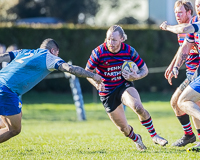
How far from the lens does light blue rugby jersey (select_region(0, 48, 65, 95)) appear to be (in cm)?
666

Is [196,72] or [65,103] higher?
[196,72]

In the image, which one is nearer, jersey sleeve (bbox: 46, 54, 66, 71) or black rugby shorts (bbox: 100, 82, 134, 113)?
jersey sleeve (bbox: 46, 54, 66, 71)

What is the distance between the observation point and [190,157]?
641cm

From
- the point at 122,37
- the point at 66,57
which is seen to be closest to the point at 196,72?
the point at 122,37

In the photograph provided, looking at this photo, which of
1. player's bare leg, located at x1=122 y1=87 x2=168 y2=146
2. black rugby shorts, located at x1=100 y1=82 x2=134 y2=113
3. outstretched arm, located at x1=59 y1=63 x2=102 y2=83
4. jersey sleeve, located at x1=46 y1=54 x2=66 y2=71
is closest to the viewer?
outstretched arm, located at x1=59 y1=63 x2=102 y2=83

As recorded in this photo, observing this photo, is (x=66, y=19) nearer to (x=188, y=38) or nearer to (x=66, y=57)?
(x=66, y=57)

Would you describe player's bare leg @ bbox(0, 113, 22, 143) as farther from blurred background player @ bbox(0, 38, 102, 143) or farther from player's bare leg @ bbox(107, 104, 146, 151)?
player's bare leg @ bbox(107, 104, 146, 151)

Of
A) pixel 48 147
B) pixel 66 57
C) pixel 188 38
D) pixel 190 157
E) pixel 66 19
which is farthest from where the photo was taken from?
pixel 66 19

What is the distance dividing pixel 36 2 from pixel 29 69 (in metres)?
36.1

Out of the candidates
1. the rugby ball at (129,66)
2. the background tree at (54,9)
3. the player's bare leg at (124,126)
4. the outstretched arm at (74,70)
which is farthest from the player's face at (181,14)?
the background tree at (54,9)

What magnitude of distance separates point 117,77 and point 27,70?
1.59 m

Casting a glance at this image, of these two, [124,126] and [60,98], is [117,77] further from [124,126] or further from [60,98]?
[60,98]

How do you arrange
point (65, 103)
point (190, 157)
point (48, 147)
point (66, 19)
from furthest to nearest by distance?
point (66, 19)
point (65, 103)
point (48, 147)
point (190, 157)

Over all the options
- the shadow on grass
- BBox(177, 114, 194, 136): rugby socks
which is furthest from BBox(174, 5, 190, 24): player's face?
the shadow on grass
